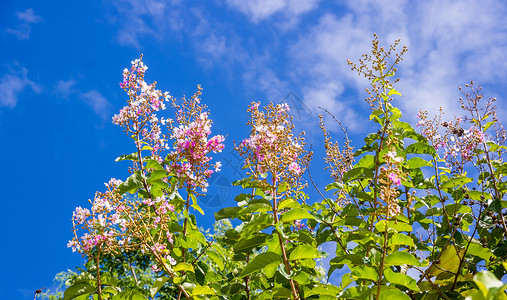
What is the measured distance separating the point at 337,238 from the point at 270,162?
2.93ft

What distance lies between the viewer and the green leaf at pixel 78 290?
2.83 metres

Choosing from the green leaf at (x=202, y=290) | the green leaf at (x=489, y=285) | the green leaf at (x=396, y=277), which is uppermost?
the green leaf at (x=202, y=290)

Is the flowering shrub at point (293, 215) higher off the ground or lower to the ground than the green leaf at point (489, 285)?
higher

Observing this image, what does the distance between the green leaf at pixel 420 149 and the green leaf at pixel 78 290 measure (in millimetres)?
2593

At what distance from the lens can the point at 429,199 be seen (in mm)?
3391

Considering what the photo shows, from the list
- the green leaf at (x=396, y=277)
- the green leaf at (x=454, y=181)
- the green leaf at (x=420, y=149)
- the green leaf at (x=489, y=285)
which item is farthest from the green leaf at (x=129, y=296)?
the green leaf at (x=454, y=181)

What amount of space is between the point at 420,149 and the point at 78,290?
2.79m

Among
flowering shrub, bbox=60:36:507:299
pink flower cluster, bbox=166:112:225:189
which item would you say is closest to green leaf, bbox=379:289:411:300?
flowering shrub, bbox=60:36:507:299

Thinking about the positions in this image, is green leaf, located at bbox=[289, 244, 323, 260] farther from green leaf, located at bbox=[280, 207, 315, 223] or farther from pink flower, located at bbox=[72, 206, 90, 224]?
pink flower, located at bbox=[72, 206, 90, 224]

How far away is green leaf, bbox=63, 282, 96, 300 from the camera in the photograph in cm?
283

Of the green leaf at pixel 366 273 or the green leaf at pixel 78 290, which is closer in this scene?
the green leaf at pixel 366 273

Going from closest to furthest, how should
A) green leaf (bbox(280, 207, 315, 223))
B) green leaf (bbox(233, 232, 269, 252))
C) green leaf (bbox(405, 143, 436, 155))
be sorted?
green leaf (bbox(280, 207, 315, 223))
green leaf (bbox(233, 232, 269, 252))
green leaf (bbox(405, 143, 436, 155))

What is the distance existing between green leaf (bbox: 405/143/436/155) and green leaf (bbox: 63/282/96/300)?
2.59m

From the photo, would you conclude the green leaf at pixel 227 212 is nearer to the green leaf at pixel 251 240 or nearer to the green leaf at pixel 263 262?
the green leaf at pixel 251 240
